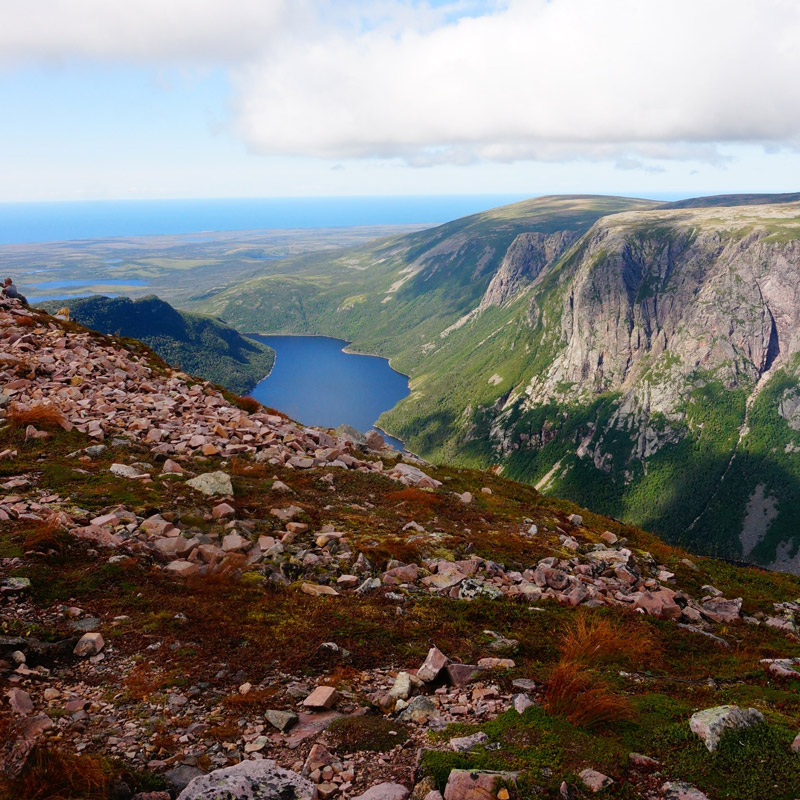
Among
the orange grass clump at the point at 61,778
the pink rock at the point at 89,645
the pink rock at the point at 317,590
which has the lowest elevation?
the pink rock at the point at 317,590

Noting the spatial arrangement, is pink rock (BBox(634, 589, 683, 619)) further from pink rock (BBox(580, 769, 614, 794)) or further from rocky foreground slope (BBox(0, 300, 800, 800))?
pink rock (BBox(580, 769, 614, 794))


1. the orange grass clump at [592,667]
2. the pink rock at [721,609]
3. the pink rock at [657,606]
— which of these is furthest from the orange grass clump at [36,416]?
the pink rock at [721,609]

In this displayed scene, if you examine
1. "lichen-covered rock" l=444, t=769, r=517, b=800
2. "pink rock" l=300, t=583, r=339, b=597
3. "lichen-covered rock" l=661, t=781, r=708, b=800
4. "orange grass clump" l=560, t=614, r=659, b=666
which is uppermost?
"lichen-covered rock" l=444, t=769, r=517, b=800

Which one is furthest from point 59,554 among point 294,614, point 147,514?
point 294,614

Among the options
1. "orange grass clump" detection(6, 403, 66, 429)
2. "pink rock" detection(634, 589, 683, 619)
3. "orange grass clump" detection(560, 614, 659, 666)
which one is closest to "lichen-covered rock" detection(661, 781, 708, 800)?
"orange grass clump" detection(560, 614, 659, 666)

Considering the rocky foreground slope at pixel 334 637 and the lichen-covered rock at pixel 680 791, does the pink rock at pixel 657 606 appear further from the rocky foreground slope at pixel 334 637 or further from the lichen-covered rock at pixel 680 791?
the lichen-covered rock at pixel 680 791

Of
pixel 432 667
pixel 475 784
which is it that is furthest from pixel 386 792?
pixel 432 667
